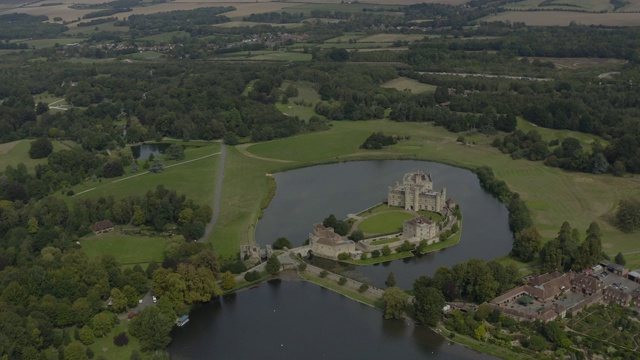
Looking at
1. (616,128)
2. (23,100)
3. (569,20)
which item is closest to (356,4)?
(569,20)

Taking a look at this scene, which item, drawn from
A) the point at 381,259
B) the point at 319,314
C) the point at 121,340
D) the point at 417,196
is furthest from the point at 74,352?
the point at 417,196

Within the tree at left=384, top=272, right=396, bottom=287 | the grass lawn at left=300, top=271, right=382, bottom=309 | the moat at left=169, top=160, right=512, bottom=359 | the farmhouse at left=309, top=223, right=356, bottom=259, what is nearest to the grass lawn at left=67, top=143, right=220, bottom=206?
the moat at left=169, top=160, right=512, bottom=359

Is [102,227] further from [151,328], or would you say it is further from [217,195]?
[151,328]

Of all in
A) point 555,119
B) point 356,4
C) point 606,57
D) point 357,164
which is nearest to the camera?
point 357,164

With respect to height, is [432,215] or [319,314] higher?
[432,215]

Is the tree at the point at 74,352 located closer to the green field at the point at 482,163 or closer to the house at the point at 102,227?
the green field at the point at 482,163

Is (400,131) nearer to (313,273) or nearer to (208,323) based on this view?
(313,273)
